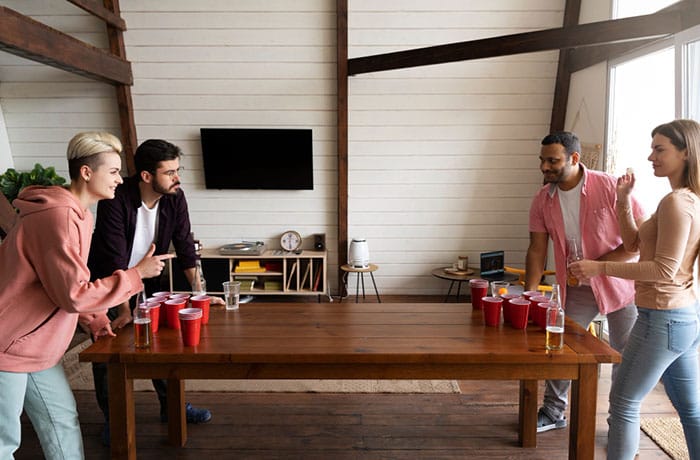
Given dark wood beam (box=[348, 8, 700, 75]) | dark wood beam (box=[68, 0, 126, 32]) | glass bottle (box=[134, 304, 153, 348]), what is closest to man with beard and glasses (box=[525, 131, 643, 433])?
dark wood beam (box=[348, 8, 700, 75])

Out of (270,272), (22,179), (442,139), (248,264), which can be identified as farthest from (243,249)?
(442,139)

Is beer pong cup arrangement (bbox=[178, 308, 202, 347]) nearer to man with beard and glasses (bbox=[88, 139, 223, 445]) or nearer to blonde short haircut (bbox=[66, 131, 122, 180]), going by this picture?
man with beard and glasses (bbox=[88, 139, 223, 445])

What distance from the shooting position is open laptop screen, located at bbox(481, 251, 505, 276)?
4930 mm

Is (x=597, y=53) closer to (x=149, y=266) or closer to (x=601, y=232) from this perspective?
(x=601, y=232)

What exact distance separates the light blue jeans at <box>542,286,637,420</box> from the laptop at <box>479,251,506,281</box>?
221 centimetres

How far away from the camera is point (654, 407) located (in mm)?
2963

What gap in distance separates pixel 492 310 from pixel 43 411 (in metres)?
1.66

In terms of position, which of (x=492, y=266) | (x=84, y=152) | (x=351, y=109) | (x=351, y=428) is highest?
(x=351, y=109)

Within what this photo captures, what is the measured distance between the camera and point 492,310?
6.62ft

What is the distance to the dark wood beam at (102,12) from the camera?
13.7 feet

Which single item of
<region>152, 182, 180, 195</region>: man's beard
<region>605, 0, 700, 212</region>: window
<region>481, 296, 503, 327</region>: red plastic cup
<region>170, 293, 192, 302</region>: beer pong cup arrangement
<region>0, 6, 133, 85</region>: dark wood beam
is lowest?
<region>481, 296, 503, 327</region>: red plastic cup

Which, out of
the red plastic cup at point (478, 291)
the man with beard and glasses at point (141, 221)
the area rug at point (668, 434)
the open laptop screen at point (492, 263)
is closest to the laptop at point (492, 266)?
the open laptop screen at point (492, 263)

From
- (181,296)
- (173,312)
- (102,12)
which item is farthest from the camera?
(102,12)

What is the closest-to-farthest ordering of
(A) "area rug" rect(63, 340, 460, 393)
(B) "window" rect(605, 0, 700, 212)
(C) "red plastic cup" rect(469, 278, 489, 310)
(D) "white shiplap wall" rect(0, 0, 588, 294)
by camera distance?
(C) "red plastic cup" rect(469, 278, 489, 310) → (B) "window" rect(605, 0, 700, 212) → (A) "area rug" rect(63, 340, 460, 393) → (D) "white shiplap wall" rect(0, 0, 588, 294)
